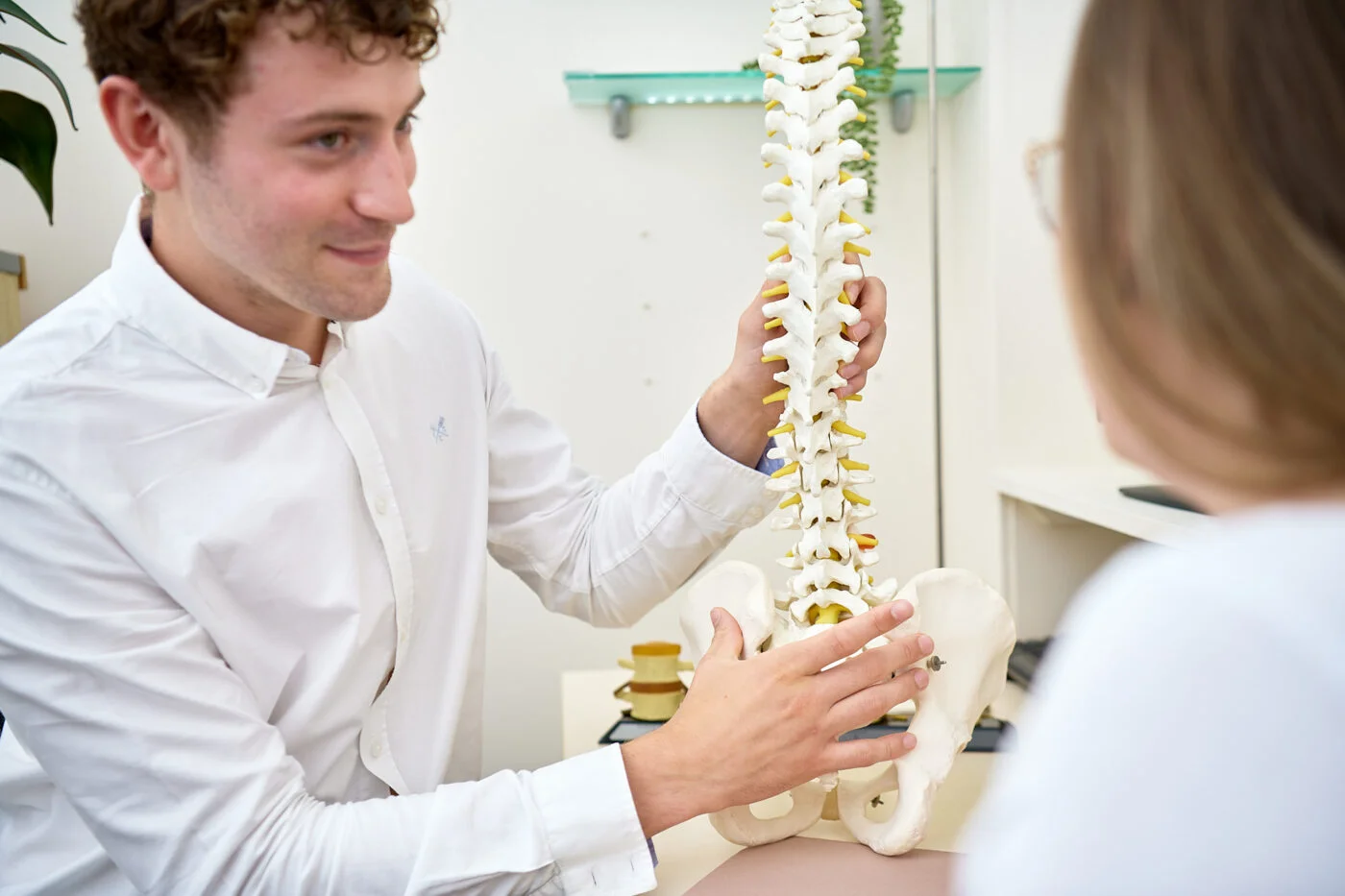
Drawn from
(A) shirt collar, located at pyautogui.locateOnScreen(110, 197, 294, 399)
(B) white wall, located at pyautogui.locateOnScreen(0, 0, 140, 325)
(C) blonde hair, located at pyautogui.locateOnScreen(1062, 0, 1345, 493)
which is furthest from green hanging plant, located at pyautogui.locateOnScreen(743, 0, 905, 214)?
(C) blonde hair, located at pyautogui.locateOnScreen(1062, 0, 1345, 493)

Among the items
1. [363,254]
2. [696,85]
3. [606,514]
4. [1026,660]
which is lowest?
[1026,660]

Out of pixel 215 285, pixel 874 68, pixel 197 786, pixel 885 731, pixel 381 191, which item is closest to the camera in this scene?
pixel 197 786

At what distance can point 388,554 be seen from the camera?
1180 mm

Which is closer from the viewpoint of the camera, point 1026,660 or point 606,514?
point 606,514

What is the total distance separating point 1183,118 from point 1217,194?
34mm

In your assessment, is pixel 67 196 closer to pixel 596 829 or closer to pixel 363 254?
pixel 363 254

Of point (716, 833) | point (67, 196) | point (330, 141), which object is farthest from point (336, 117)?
point (67, 196)

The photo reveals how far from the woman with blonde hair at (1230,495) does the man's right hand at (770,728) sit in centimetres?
52

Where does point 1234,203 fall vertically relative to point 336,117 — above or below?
below

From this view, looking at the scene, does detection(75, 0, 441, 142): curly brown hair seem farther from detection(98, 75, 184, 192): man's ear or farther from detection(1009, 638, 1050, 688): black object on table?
detection(1009, 638, 1050, 688): black object on table

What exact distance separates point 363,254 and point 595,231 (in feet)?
4.37

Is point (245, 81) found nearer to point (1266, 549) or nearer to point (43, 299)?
point (1266, 549)

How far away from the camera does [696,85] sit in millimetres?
2135

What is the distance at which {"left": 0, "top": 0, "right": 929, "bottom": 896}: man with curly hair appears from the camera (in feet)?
3.14
